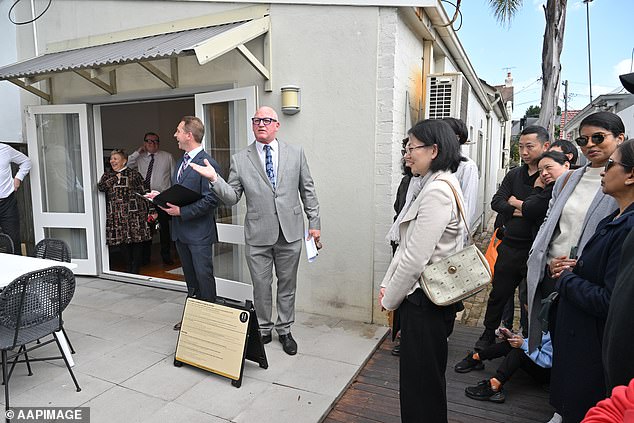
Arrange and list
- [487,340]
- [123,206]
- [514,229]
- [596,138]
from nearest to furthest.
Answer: [596,138]
[514,229]
[487,340]
[123,206]

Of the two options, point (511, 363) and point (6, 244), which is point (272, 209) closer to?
point (511, 363)

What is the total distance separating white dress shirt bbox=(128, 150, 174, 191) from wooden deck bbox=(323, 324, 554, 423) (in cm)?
382

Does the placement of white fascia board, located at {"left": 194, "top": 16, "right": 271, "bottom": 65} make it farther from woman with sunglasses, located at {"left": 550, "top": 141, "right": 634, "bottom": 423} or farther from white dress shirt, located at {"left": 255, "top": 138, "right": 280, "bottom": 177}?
woman with sunglasses, located at {"left": 550, "top": 141, "right": 634, "bottom": 423}

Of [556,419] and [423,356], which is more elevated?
[423,356]

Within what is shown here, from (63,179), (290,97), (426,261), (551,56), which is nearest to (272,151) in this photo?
(290,97)

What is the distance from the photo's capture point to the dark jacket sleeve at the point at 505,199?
2.94 meters

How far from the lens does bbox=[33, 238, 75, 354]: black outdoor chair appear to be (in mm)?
3201

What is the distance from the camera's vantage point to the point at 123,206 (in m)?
5.10

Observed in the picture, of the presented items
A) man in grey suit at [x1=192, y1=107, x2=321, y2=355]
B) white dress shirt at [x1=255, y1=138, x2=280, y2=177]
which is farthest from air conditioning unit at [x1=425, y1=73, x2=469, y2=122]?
white dress shirt at [x1=255, y1=138, x2=280, y2=177]

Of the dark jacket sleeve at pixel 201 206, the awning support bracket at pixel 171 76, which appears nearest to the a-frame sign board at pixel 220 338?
the dark jacket sleeve at pixel 201 206

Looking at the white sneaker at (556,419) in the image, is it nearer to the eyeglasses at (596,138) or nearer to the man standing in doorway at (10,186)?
the eyeglasses at (596,138)

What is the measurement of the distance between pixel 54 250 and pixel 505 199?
11.3 ft

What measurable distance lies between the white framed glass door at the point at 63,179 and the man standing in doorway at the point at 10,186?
0.18 metres

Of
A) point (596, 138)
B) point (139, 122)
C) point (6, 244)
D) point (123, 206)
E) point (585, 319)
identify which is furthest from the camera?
point (139, 122)
